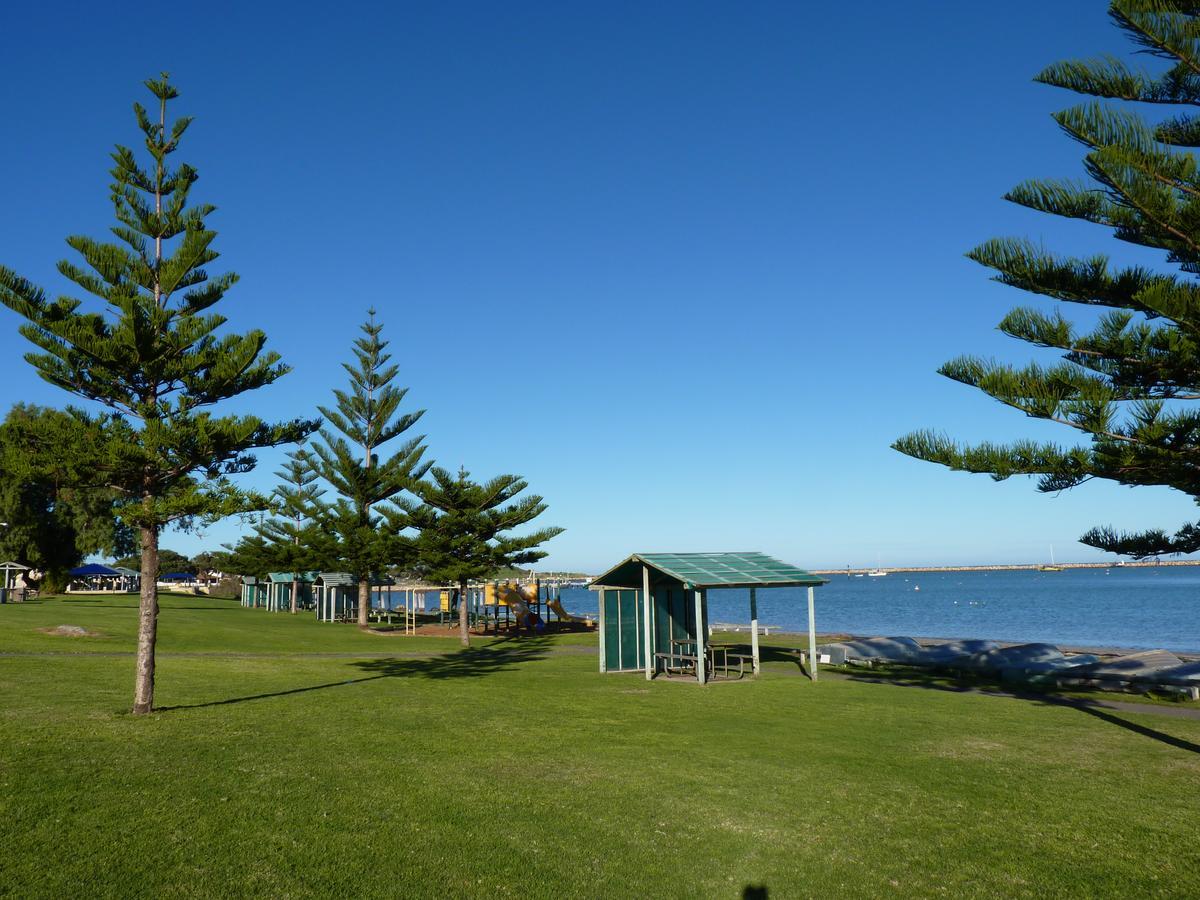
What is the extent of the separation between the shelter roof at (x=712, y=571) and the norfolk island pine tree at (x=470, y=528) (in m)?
9.64

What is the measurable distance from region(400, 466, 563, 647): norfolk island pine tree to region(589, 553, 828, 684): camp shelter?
9.65 metres

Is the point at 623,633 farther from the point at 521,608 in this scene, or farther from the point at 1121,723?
the point at 521,608

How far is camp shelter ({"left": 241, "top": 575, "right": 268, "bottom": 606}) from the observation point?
171ft

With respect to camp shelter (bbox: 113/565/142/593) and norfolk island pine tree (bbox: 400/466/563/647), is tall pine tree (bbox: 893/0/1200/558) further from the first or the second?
camp shelter (bbox: 113/565/142/593)

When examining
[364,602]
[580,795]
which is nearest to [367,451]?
[364,602]

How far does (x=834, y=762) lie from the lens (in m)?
8.77

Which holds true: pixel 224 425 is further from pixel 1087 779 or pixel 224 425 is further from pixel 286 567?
pixel 286 567

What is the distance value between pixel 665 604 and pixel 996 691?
22.8ft

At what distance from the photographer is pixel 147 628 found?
11.0 metres

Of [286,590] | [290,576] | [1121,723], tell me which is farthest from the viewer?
[286,590]

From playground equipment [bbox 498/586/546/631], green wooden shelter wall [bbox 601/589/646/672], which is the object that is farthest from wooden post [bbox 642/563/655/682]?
playground equipment [bbox 498/586/546/631]

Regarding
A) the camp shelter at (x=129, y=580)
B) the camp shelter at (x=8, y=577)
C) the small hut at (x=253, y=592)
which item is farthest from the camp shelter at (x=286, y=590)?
the camp shelter at (x=129, y=580)

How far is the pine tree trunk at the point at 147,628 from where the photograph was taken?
10797mm

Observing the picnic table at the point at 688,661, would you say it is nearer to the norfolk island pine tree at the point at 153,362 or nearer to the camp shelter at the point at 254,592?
the norfolk island pine tree at the point at 153,362
